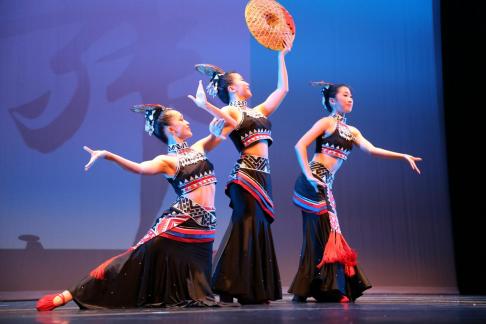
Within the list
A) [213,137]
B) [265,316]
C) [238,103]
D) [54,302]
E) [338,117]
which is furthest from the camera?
[338,117]

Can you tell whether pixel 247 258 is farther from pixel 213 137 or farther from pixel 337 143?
pixel 337 143

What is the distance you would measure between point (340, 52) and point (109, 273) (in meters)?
3.50

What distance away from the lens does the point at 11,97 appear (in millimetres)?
4438

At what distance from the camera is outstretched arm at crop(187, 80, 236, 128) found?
2967mm

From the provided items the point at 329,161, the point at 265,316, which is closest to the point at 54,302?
the point at 265,316

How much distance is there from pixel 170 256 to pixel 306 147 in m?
1.11

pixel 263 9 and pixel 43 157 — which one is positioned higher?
pixel 263 9

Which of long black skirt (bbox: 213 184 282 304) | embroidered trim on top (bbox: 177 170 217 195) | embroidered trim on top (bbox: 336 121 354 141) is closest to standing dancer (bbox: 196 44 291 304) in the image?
long black skirt (bbox: 213 184 282 304)

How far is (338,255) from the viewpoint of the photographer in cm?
328

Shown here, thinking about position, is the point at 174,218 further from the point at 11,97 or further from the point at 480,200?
the point at 480,200

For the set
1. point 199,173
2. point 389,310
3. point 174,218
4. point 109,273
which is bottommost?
point 389,310

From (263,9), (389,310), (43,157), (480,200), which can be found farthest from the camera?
(480,200)

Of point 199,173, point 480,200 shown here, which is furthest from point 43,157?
point 480,200

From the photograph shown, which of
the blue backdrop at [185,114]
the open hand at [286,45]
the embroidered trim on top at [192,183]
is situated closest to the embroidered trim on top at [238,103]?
the open hand at [286,45]
